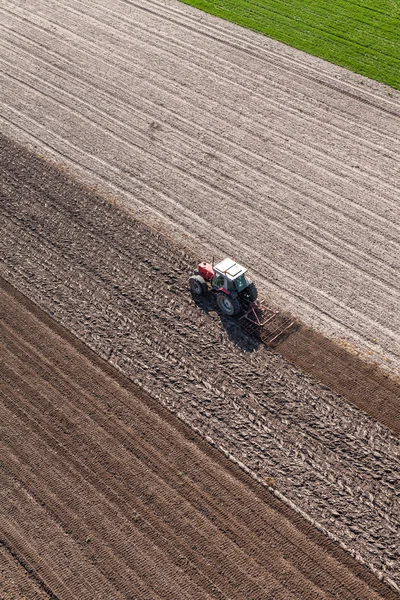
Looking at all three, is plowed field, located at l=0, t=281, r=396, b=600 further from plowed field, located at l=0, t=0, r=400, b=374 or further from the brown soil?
plowed field, located at l=0, t=0, r=400, b=374

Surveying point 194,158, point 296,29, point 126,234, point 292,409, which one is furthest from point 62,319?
point 296,29

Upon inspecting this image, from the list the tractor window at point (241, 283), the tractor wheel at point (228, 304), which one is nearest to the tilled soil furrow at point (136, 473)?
the tractor wheel at point (228, 304)

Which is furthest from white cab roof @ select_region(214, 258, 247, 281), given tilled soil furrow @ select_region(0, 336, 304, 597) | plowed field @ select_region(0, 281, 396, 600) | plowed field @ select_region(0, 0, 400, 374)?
tilled soil furrow @ select_region(0, 336, 304, 597)

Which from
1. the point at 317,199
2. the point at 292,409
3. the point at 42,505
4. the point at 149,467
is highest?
the point at 317,199

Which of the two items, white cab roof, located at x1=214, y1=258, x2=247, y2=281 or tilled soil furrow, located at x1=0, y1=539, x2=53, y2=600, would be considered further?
white cab roof, located at x1=214, y1=258, x2=247, y2=281

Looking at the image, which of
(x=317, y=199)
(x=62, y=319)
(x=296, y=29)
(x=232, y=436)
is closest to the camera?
(x=232, y=436)

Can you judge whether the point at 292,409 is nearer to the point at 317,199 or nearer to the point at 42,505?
the point at 42,505

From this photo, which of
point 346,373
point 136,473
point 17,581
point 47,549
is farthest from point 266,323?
point 17,581

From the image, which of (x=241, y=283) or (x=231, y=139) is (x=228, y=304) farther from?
(x=231, y=139)

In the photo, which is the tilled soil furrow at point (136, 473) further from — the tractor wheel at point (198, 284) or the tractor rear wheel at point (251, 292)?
the tractor rear wheel at point (251, 292)
